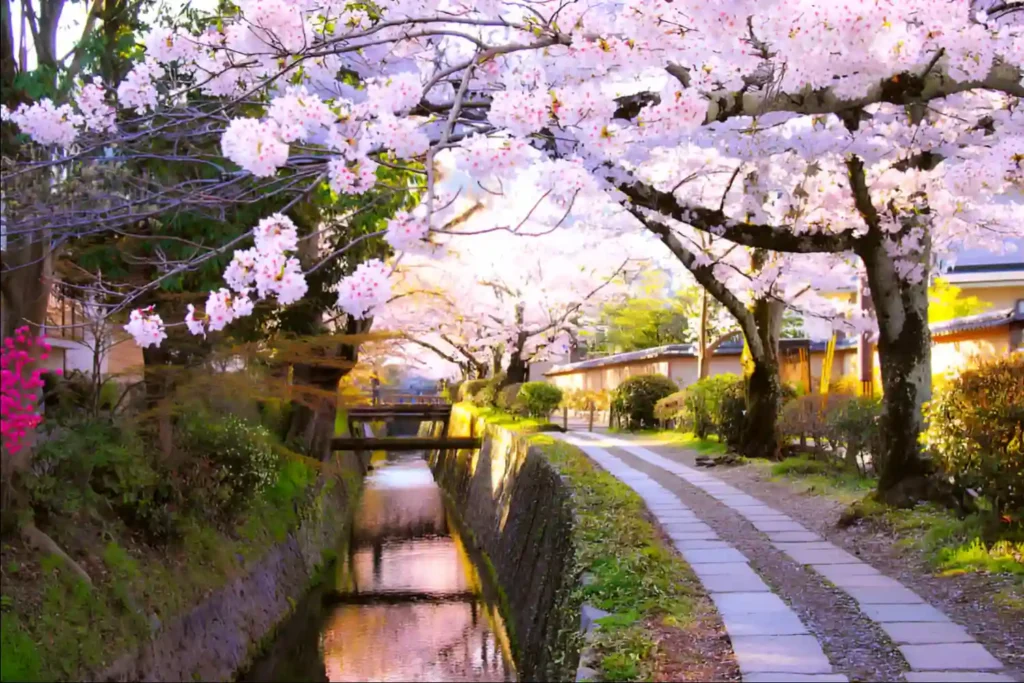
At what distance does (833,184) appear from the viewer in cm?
1329

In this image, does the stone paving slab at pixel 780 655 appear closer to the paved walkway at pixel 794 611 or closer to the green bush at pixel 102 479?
the paved walkway at pixel 794 611

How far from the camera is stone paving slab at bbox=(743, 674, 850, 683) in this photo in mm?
5074

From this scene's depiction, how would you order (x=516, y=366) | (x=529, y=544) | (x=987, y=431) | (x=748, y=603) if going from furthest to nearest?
(x=516, y=366) → (x=529, y=544) → (x=987, y=431) → (x=748, y=603)

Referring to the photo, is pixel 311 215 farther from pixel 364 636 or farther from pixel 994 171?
pixel 994 171

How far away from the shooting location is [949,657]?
5477 millimetres

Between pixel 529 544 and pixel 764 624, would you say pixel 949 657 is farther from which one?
pixel 529 544

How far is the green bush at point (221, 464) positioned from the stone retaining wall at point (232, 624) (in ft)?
3.38

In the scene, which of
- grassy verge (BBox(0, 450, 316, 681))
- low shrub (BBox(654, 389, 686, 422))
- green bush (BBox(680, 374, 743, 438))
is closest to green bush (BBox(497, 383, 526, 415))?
low shrub (BBox(654, 389, 686, 422))

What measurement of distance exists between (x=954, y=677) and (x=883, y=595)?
1886mm

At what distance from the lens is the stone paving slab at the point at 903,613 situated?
630cm

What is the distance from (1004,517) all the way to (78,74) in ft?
32.9

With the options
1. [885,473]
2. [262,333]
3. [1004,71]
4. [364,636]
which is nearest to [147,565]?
[364,636]

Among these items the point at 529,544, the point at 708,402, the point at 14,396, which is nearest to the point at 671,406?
the point at 708,402

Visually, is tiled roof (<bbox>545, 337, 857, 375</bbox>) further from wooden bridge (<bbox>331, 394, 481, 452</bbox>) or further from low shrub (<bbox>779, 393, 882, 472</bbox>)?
low shrub (<bbox>779, 393, 882, 472</bbox>)
